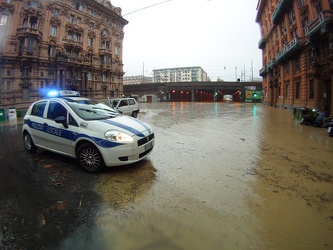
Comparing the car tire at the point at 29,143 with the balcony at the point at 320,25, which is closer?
the car tire at the point at 29,143

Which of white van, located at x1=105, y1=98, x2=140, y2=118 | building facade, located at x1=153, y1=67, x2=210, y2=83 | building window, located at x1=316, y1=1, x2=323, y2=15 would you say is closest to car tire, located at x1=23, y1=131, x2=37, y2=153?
white van, located at x1=105, y1=98, x2=140, y2=118

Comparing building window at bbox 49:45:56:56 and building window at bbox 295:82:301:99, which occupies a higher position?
building window at bbox 49:45:56:56

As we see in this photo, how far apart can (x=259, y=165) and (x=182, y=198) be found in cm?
265

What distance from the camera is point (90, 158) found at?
4.35 m

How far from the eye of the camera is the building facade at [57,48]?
28.7 meters

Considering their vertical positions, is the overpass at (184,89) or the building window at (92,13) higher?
the building window at (92,13)

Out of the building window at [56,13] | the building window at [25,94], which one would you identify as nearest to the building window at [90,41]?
the building window at [56,13]

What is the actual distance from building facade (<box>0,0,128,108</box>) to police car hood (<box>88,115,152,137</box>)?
2725cm

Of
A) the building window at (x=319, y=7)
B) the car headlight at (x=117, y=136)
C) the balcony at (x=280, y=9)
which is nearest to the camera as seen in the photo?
the car headlight at (x=117, y=136)

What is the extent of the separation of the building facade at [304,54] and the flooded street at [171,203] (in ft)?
49.8

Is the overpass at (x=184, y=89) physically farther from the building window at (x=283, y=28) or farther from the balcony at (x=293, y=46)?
the balcony at (x=293, y=46)

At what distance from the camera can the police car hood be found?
436 centimetres

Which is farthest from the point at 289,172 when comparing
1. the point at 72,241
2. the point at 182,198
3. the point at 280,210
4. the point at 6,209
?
the point at 6,209

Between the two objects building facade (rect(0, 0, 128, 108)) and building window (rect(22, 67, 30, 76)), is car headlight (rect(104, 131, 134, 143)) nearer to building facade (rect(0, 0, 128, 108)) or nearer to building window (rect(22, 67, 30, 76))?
building facade (rect(0, 0, 128, 108))
